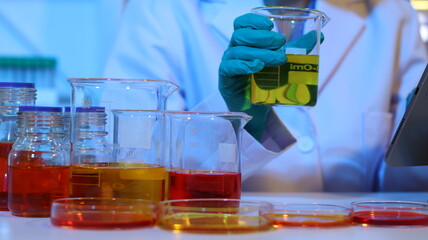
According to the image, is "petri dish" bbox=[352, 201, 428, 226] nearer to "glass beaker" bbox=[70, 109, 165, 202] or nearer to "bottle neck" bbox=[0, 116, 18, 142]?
"glass beaker" bbox=[70, 109, 165, 202]

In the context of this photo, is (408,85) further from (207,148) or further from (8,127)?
(8,127)

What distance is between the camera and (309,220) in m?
1.06

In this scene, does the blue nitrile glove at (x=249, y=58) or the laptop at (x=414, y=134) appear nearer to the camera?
the laptop at (x=414, y=134)

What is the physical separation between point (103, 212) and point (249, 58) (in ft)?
2.25

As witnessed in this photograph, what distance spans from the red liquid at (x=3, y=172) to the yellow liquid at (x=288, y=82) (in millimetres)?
517

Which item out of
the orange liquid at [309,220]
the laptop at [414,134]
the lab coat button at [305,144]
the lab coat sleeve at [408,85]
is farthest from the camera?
the lab coat sleeve at [408,85]

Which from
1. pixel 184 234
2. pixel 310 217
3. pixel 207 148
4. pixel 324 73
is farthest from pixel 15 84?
pixel 324 73

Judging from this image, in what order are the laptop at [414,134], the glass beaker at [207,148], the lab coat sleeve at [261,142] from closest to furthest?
the glass beaker at [207,148]
the laptop at [414,134]
the lab coat sleeve at [261,142]

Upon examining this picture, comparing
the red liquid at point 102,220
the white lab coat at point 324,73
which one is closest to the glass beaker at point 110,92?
the red liquid at point 102,220

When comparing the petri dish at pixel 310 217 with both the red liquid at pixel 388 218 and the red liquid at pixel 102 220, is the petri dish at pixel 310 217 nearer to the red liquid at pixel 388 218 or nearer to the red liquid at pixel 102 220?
the red liquid at pixel 388 218

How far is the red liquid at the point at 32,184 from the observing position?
1125 millimetres

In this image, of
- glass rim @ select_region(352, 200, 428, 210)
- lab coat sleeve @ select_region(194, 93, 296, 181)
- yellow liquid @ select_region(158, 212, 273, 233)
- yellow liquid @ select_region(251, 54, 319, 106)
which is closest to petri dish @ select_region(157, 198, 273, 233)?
yellow liquid @ select_region(158, 212, 273, 233)

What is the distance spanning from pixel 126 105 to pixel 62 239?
36cm

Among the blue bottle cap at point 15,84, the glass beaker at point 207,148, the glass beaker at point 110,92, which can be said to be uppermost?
the blue bottle cap at point 15,84
